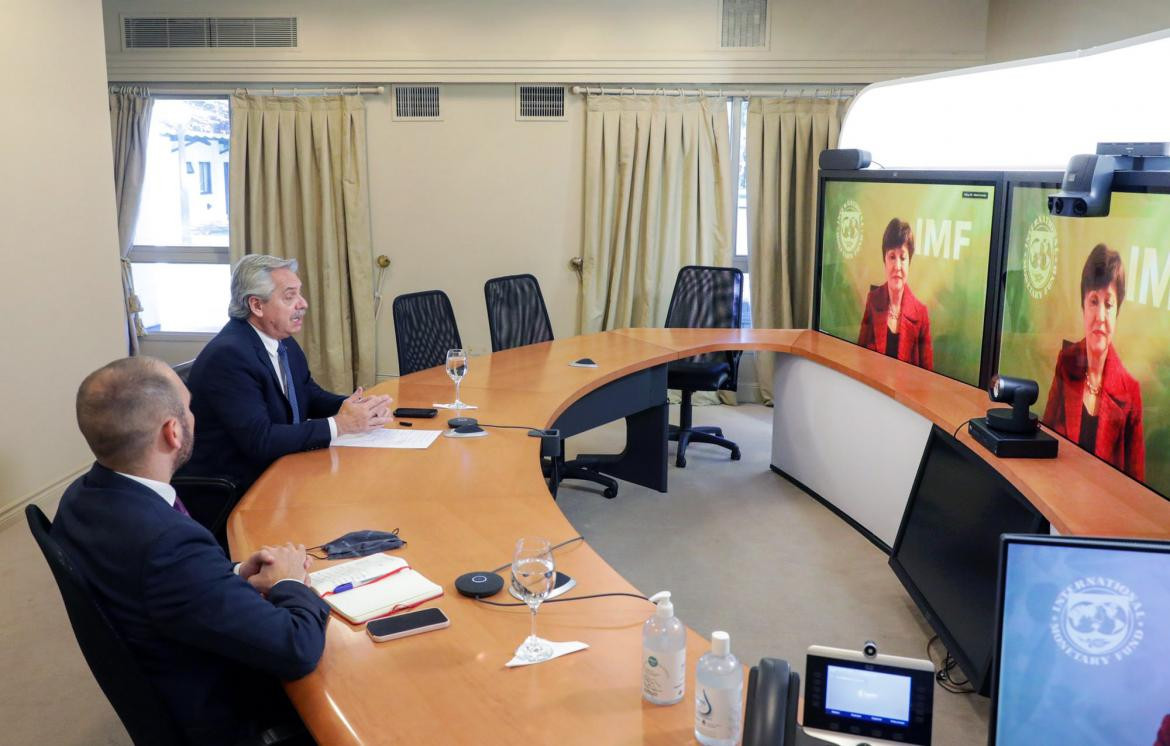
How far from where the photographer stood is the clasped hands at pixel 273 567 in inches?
80.6

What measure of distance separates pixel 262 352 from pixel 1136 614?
2613 millimetres

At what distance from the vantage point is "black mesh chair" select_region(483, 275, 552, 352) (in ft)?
17.3

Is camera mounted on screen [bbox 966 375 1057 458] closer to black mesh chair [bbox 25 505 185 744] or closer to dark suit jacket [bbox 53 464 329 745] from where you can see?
dark suit jacket [bbox 53 464 329 745]

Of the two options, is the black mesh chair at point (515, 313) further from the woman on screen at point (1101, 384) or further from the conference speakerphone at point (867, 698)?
the conference speakerphone at point (867, 698)

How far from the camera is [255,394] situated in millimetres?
3127

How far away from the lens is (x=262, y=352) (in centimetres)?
321

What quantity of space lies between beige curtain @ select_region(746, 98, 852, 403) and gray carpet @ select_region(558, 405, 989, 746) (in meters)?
1.38

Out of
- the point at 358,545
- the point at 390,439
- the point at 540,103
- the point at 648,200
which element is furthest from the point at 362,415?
the point at 540,103

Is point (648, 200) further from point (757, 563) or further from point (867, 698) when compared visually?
point (867, 698)

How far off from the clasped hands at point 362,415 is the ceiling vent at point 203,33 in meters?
3.86

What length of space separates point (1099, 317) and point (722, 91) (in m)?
3.77

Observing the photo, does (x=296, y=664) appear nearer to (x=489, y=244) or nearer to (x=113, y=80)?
(x=489, y=244)

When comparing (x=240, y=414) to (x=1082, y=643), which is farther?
(x=240, y=414)

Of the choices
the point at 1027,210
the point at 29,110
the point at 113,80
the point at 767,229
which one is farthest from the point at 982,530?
the point at 113,80
